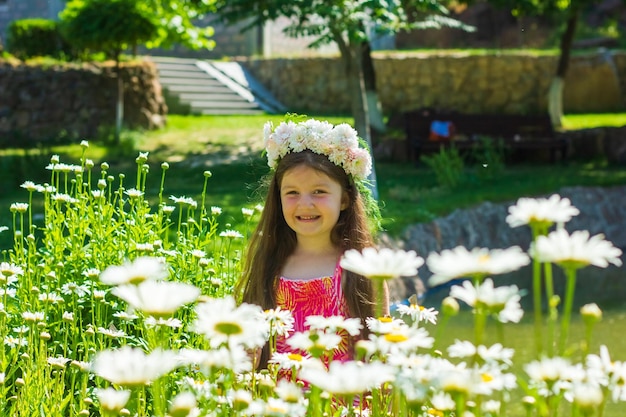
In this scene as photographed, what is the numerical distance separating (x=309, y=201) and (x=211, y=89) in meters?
16.0

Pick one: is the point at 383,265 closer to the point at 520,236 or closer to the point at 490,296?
the point at 490,296

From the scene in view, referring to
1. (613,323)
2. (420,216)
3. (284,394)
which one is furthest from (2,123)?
(284,394)

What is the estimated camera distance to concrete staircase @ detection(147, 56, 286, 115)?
61.6ft

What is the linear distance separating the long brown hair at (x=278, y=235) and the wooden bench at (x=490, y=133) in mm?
10044

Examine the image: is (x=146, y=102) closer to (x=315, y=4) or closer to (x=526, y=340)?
(x=315, y=4)

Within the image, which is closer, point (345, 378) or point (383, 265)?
point (345, 378)

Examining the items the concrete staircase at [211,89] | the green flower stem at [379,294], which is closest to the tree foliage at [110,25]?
the concrete staircase at [211,89]

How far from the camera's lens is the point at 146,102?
16.5m

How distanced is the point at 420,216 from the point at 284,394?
8.19 metres

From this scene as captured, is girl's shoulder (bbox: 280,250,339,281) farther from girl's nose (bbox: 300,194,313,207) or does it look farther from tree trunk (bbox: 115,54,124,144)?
tree trunk (bbox: 115,54,124,144)

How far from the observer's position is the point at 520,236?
436 inches

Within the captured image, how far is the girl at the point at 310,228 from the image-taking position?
12.3 feet

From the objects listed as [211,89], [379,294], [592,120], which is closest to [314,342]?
[379,294]

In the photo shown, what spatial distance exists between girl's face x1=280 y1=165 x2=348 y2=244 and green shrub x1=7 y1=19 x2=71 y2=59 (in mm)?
14177
